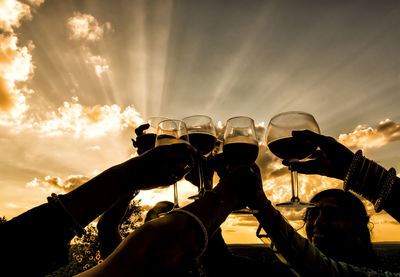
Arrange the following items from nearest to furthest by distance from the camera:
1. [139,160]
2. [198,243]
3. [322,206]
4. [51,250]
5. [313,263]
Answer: [198,243]
[51,250]
[139,160]
[313,263]
[322,206]

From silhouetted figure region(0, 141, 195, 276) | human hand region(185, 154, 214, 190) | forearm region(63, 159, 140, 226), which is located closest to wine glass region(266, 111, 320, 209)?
human hand region(185, 154, 214, 190)

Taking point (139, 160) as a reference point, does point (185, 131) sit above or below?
above

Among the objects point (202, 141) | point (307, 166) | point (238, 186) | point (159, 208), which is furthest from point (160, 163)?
point (159, 208)

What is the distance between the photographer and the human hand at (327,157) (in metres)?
1.69

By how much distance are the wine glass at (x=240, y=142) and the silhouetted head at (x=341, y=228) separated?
2555 mm

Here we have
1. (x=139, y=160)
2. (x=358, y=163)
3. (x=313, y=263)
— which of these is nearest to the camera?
(x=139, y=160)

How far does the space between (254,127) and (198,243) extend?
127cm

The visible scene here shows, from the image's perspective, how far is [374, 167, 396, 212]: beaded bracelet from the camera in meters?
1.50

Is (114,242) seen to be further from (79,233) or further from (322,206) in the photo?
(322,206)

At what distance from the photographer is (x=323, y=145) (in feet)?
5.75

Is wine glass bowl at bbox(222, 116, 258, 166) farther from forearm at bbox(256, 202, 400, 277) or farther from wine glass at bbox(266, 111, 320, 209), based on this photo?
forearm at bbox(256, 202, 400, 277)

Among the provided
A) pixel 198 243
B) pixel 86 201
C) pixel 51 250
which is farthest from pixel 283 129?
pixel 51 250

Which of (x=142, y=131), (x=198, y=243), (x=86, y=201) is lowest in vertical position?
(x=198, y=243)

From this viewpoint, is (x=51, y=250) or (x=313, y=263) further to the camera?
(x=313, y=263)
